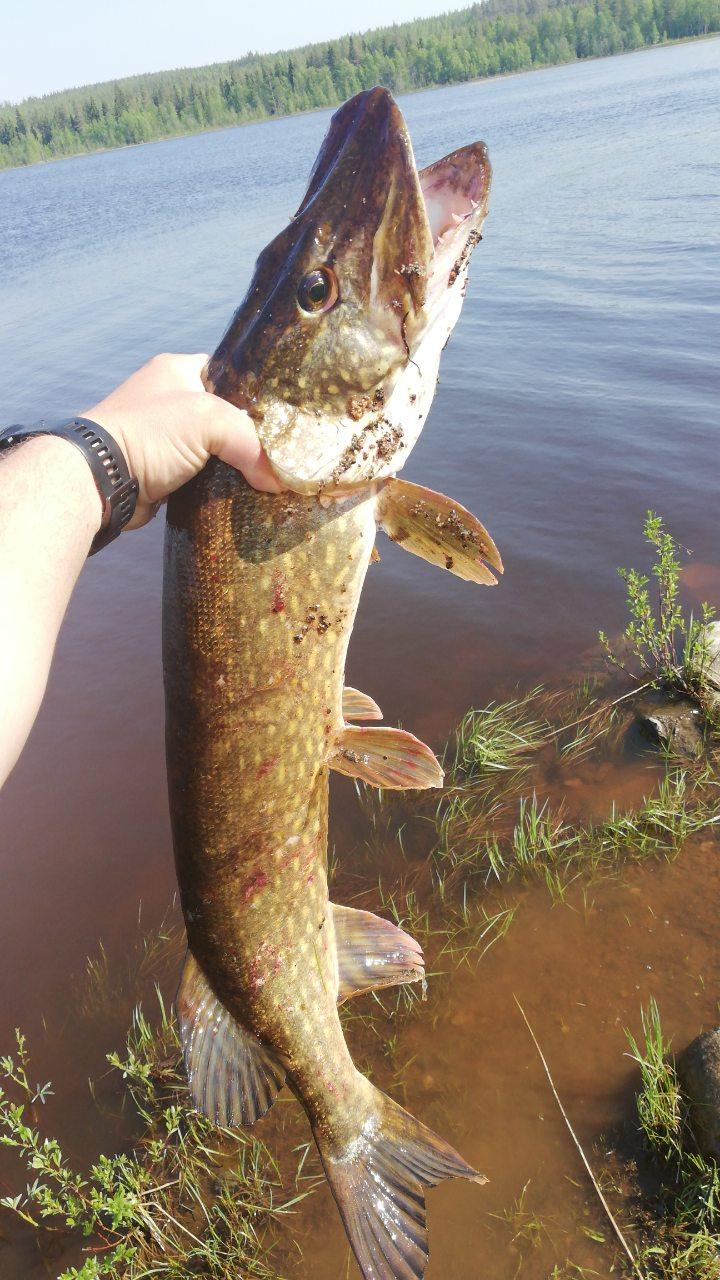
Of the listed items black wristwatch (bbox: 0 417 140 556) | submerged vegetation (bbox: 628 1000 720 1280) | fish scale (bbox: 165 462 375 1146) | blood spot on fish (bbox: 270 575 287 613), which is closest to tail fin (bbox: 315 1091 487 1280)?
fish scale (bbox: 165 462 375 1146)

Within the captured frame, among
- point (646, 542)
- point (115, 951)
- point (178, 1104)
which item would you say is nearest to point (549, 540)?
point (646, 542)

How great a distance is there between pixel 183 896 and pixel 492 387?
6.71m

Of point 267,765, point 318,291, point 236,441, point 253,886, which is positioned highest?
point 318,291

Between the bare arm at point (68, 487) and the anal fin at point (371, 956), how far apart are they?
3.42 feet

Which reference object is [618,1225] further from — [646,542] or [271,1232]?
[646,542]

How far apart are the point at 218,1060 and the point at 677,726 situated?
2.47 m

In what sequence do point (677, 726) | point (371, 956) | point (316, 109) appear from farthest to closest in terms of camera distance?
point (316, 109), point (677, 726), point (371, 956)

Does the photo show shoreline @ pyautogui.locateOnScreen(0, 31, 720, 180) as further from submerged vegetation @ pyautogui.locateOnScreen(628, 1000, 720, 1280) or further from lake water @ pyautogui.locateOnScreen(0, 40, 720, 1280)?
submerged vegetation @ pyautogui.locateOnScreen(628, 1000, 720, 1280)

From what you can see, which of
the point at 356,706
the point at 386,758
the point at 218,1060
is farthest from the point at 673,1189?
the point at 356,706

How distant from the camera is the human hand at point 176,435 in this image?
171 cm

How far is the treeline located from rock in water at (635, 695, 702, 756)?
54.2m

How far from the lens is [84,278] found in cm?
1423

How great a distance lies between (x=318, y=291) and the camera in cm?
177

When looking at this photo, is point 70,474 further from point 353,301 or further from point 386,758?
point 386,758
